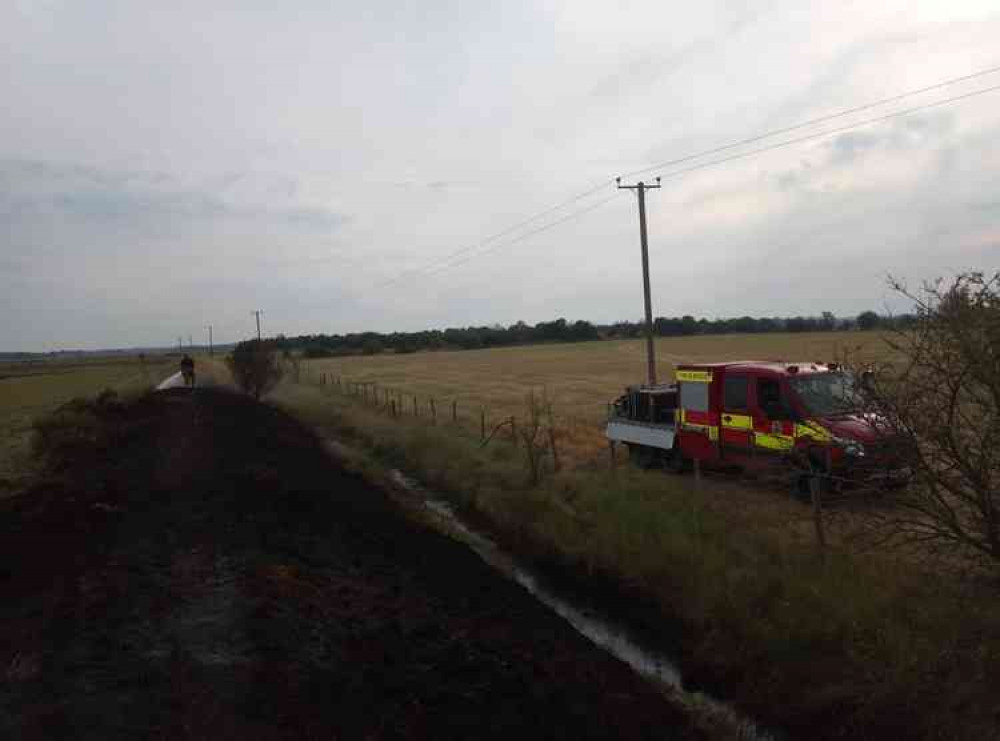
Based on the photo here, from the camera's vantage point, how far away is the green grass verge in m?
6.28

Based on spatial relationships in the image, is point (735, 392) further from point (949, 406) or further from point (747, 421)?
point (949, 406)

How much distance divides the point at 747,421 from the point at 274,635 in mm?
9238

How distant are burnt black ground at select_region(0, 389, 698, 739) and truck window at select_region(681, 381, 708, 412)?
555cm

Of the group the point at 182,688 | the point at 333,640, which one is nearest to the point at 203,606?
the point at 333,640

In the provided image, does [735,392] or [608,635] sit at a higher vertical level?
[735,392]

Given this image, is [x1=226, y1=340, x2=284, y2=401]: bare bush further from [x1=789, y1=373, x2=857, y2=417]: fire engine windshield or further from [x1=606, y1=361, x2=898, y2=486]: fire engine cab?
[x1=789, y1=373, x2=857, y2=417]: fire engine windshield

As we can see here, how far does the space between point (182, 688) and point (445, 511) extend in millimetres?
9804

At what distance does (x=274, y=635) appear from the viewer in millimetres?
7184

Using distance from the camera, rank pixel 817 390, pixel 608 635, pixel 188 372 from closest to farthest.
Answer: pixel 608 635 < pixel 817 390 < pixel 188 372

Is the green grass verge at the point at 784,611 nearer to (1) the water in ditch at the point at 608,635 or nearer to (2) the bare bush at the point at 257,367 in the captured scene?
(1) the water in ditch at the point at 608,635

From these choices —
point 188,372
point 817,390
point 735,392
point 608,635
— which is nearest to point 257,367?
point 188,372

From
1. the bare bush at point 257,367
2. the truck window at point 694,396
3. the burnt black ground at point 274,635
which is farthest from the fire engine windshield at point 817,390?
the bare bush at point 257,367

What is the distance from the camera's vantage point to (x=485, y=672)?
712cm

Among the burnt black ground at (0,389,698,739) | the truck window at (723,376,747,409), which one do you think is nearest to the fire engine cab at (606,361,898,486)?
the truck window at (723,376,747,409)
